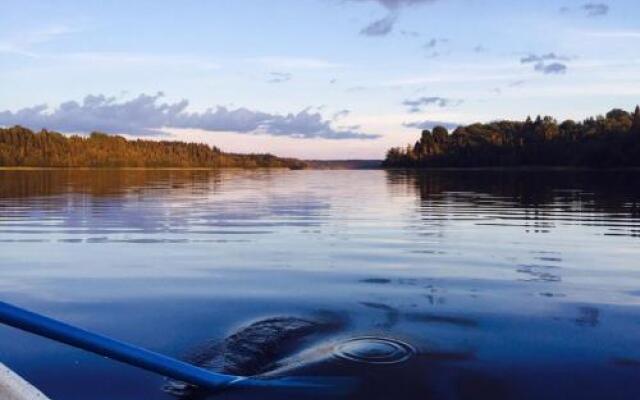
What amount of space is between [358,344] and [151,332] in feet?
10.7

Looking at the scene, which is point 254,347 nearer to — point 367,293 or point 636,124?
point 367,293

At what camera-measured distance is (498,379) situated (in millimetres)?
8297

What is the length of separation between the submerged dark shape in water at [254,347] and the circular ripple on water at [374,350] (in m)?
0.77

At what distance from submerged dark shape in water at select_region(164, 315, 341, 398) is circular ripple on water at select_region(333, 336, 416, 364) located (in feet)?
2.52

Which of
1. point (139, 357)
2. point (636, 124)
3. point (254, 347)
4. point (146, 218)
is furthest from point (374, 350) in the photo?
point (636, 124)

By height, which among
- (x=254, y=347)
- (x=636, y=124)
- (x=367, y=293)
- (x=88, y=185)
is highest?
(x=636, y=124)

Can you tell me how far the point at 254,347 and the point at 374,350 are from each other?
1735mm

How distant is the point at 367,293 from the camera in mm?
13477

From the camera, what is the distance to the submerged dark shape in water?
8.59m

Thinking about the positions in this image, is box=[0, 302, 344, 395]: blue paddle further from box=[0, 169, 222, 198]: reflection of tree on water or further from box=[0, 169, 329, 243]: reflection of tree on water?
box=[0, 169, 222, 198]: reflection of tree on water

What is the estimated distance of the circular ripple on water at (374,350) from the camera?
8.95 metres

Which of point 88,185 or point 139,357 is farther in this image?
point 88,185

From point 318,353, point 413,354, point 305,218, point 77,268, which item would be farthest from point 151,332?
point 305,218

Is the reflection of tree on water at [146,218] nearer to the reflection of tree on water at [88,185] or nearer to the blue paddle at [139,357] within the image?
the reflection of tree on water at [88,185]
